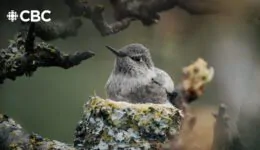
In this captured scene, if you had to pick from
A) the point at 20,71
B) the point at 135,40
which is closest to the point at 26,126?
the point at 20,71

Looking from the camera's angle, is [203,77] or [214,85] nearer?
[203,77]

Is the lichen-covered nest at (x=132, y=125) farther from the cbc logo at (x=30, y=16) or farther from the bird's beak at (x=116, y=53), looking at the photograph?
the cbc logo at (x=30, y=16)

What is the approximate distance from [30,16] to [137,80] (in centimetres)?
59

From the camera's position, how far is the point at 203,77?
1.58 meters

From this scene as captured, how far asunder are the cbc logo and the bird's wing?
22.5 inches

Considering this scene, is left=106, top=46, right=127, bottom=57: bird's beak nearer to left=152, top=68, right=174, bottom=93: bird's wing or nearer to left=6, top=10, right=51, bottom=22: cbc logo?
left=152, top=68, right=174, bottom=93: bird's wing

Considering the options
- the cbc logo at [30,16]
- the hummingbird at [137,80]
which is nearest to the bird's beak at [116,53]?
the hummingbird at [137,80]

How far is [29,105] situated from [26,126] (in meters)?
0.10

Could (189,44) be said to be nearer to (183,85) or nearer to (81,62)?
(81,62)

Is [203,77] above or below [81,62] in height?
below

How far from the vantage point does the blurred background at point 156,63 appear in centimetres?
250

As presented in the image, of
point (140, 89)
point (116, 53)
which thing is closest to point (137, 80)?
point (140, 89)

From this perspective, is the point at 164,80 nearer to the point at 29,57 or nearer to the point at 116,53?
the point at 116,53

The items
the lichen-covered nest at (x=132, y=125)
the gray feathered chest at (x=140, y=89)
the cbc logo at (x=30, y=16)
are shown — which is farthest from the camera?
the cbc logo at (x=30, y=16)
